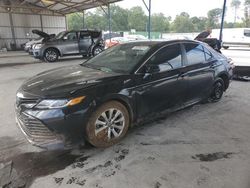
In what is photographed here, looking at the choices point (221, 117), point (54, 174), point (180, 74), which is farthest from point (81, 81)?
point (221, 117)

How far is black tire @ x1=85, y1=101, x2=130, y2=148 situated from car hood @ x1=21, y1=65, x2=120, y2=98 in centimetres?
36

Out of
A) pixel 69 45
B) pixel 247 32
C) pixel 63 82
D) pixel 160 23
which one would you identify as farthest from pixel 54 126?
pixel 160 23

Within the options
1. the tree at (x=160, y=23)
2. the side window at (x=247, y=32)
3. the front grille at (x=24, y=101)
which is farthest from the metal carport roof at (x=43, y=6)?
the tree at (x=160, y=23)

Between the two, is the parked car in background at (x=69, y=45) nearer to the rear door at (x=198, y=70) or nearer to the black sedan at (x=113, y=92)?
the black sedan at (x=113, y=92)

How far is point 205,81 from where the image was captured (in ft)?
13.7

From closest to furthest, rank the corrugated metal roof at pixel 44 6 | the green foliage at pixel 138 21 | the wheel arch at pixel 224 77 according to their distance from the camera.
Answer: the wheel arch at pixel 224 77, the corrugated metal roof at pixel 44 6, the green foliage at pixel 138 21

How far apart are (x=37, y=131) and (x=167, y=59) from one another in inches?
83.7

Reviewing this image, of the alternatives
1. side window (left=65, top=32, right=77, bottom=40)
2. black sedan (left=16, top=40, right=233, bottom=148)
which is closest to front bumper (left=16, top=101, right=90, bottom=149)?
black sedan (left=16, top=40, right=233, bottom=148)

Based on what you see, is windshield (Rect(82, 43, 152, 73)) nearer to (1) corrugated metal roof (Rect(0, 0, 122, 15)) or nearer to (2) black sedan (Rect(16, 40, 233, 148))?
(2) black sedan (Rect(16, 40, 233, 148))

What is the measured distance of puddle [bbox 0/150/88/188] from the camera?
2357 mm

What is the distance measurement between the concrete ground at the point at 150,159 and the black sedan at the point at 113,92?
0.83 feet

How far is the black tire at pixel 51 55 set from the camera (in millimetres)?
11508

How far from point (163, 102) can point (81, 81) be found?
1.31m

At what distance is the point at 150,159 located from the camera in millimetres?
2719
